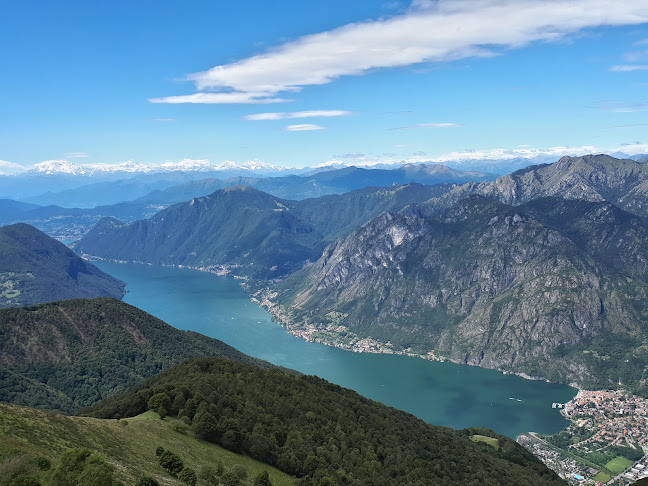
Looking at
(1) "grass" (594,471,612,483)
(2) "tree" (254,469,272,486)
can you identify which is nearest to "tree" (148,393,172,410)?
(2) "tree" (254,469,272,486)

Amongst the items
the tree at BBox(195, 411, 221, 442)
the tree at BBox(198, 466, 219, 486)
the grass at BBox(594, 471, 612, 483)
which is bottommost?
the grass at BBox(594, 471, 612, 483)

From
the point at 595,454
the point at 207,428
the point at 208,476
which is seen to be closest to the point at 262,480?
the point at 208,476

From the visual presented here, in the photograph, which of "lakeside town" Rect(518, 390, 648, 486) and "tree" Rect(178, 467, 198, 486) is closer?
"tree" Rect(178, 467, 198, 486)

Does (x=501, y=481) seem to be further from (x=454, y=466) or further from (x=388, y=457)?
(x=388, y=457)

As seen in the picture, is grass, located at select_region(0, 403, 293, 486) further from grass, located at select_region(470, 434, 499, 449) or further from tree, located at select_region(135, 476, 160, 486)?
grass, located at select_region(470, 434, 499, 449)

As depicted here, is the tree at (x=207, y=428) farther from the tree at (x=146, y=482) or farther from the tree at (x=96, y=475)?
the tree at (x=96, y=475)

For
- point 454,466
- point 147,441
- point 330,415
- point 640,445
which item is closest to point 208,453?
point 147,441

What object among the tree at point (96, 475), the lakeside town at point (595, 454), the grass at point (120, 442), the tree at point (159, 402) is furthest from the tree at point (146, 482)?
the lakeside town at point (595, 454)
